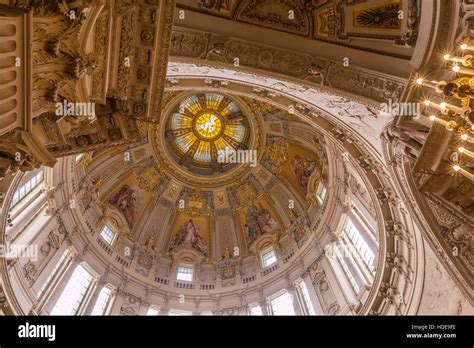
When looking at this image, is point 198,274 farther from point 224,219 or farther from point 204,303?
point 224,219

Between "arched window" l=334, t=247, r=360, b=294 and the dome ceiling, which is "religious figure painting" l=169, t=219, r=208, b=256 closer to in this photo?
the dome ceiling

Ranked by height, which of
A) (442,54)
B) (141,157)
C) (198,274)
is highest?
(141,157)

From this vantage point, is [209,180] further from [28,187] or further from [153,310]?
[28,187]

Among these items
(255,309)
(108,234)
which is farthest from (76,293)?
(255,309)

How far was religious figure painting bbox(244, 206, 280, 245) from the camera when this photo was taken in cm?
2719

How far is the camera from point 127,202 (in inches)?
1051

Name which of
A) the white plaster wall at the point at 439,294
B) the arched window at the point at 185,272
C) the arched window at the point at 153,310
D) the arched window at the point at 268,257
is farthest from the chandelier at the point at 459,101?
the arched window at the point at 185,272

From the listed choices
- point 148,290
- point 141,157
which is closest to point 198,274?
point 148,290

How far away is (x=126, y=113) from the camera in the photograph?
8992mm

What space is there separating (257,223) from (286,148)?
676cm

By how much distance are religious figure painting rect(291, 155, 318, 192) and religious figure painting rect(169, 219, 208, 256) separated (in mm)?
9829

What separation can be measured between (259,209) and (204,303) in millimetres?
8892
